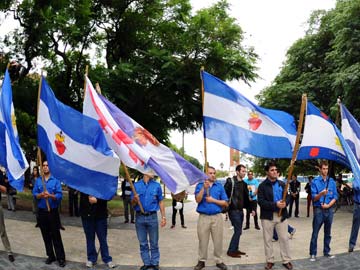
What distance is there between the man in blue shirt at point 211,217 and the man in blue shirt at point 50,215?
2.58m

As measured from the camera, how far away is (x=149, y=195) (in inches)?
298

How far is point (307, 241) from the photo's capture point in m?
10.6

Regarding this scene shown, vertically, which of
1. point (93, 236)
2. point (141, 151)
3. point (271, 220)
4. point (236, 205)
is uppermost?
point (141, 151)

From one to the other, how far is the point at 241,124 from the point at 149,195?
212 centimetres

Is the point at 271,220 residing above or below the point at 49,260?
above

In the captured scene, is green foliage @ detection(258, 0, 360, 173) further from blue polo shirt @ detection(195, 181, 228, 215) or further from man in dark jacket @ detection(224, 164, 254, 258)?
blue polo shirt @ detection(195, 181, 228, 215)

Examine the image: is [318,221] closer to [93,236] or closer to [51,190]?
[93,236]

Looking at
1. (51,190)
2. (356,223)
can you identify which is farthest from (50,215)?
(356,223)

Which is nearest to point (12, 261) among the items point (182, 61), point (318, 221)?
point (318, 221)

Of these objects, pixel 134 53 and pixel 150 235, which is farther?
pixel 134 53

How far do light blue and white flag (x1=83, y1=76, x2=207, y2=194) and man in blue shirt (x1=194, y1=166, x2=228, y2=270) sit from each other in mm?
525

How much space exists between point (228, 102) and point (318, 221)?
3023 mm

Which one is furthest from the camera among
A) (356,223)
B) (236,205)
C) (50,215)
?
(356,223)

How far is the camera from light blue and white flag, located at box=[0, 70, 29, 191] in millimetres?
7426
